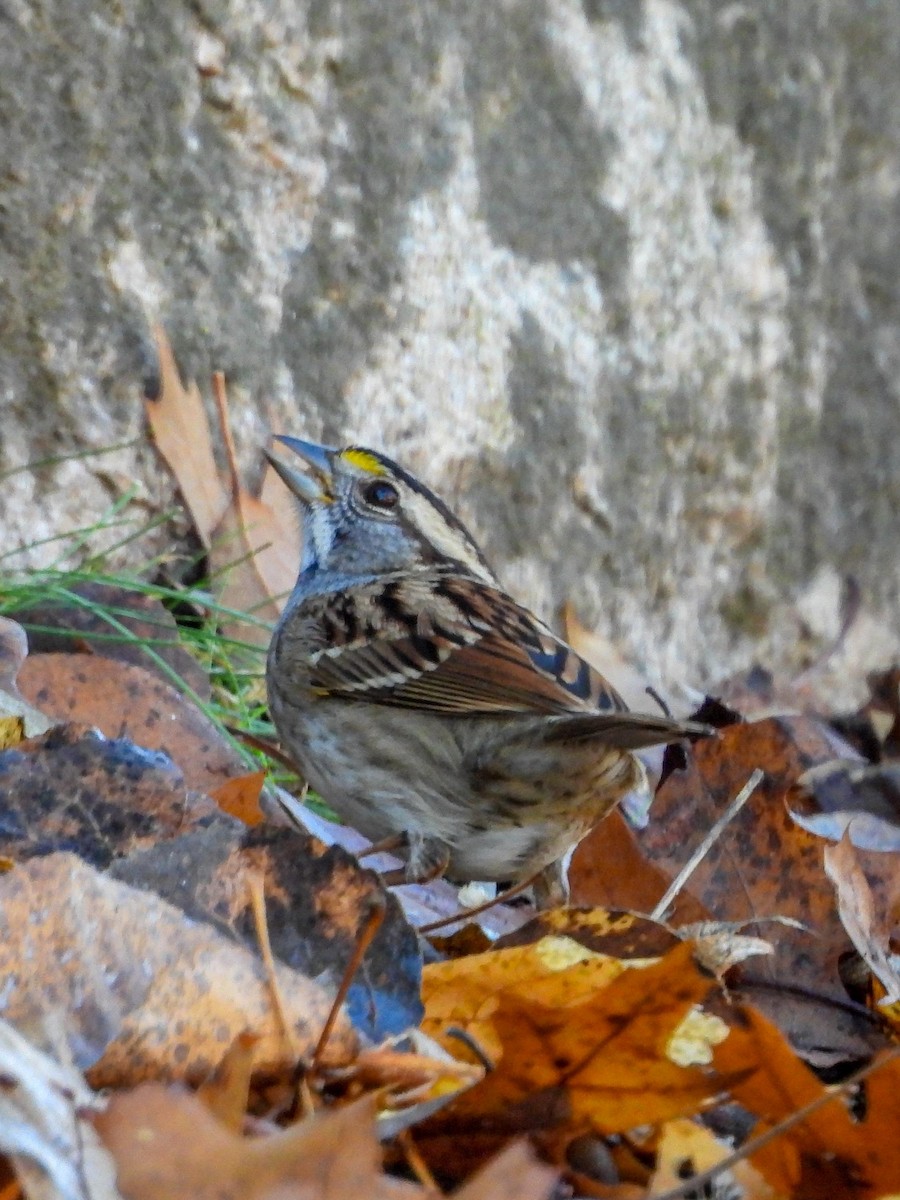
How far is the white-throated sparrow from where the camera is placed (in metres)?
2.83

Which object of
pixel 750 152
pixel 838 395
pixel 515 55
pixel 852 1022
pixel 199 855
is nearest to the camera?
pixel 199 855

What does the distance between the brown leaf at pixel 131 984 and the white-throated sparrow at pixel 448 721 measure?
95 centimetres

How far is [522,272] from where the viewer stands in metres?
4.32

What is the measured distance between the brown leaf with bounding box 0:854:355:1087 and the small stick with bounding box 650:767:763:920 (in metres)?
0.80

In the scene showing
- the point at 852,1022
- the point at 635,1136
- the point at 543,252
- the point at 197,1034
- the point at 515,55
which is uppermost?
the point at 515,55

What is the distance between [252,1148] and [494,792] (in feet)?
5.34

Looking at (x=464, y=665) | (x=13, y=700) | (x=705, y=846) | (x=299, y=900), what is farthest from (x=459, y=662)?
(x=299, y=900)

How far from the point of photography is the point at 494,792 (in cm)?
289

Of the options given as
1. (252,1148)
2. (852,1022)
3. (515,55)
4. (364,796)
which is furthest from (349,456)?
(252,1148)

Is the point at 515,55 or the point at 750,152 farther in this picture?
the point at 750,152

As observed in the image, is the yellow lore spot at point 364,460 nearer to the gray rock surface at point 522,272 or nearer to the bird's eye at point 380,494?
the bird's eye at point 380,494

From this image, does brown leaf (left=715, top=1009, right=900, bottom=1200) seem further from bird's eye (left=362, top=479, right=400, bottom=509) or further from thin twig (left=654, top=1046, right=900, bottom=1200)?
bird's eye (left=362, top=479, right=400, bottom=509)

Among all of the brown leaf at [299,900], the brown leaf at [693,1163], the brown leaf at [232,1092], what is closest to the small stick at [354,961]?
the brown leaf at [299,900]

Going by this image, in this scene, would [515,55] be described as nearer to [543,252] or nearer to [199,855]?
[543,252]
